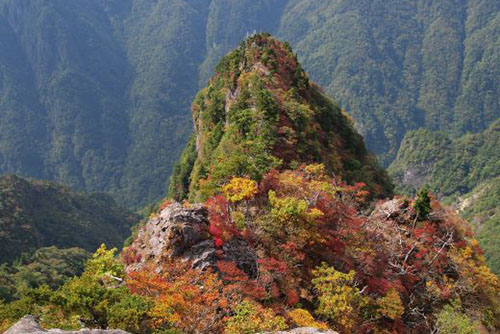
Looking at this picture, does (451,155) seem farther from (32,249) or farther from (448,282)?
(448,282)

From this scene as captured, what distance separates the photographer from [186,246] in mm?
21891

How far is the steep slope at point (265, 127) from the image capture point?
36.2m

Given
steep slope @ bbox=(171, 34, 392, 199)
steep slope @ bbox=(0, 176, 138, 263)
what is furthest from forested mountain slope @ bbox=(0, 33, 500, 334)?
steep slope @ bbox=(0, 176, 138, 263)

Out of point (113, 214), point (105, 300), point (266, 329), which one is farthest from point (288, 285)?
point (113, 214)

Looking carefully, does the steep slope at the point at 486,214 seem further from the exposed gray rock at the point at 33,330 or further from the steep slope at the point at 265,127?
the exposed gray rock at the point at 33,330

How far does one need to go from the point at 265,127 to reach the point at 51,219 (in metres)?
107

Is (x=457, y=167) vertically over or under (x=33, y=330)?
over

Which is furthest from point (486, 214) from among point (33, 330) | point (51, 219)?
point (33, 330)

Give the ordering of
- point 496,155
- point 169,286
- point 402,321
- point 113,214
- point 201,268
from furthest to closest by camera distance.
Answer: point 496,155, point 113,214, point 402,321, point 201,268, point 169,286

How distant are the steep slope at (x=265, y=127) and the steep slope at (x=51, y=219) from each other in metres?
55.5

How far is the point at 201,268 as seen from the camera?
20672 mm

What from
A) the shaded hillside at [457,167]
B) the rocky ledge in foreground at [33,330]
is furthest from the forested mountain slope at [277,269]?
the shaded hillside at [457,167]

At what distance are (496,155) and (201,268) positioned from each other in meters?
197

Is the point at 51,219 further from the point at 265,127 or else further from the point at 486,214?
the point at 486,214
